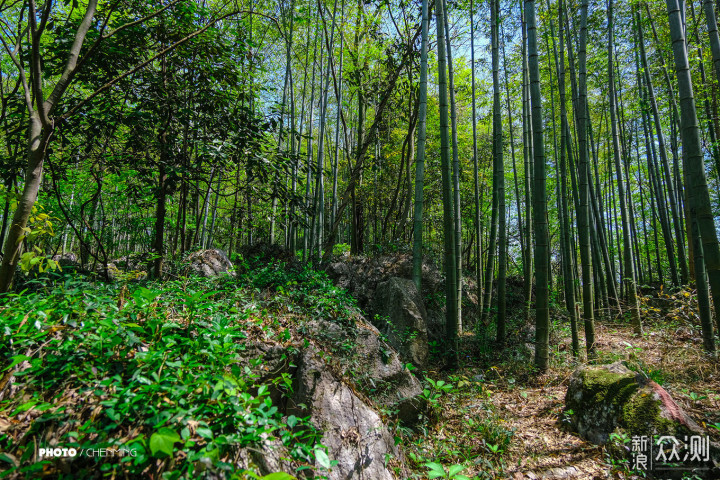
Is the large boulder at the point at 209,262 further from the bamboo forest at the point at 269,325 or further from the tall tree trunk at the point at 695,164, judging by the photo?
the tall tree trunk at the point at 695,164

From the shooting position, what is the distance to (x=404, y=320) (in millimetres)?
4359

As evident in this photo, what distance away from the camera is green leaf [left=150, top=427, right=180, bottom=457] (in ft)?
3.25

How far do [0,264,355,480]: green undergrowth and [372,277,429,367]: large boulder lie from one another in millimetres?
2603

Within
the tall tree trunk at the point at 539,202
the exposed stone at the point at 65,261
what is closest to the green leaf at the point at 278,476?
the exposed stone at the point at 65,261

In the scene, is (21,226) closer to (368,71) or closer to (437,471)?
(437,471)

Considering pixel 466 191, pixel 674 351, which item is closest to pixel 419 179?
pixel 674 351

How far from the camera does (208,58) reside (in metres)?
3.16

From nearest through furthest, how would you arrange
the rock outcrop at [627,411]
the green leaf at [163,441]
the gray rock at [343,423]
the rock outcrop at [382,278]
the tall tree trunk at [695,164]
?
the green leaf at [163,441]
the gray rock at [343,423]
the rock outcrop at [627,411]
the tall tree trunk at [695,164]
the rock outcrop at [382,278]

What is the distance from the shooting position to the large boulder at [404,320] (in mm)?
4164

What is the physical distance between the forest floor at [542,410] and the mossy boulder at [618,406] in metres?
0.13

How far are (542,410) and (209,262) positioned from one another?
182 inches

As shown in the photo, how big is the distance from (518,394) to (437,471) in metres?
2.67

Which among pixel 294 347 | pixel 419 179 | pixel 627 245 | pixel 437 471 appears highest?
pixel 419 179

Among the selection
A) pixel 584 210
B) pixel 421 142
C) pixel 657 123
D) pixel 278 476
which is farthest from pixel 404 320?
pixel 657 123
